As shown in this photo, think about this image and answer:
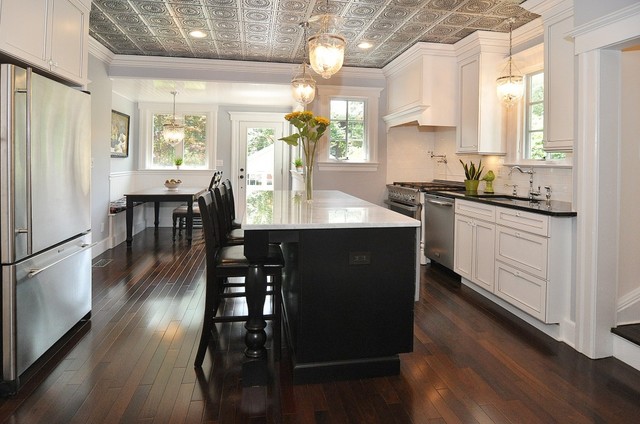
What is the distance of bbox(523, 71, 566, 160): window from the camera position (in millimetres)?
4070

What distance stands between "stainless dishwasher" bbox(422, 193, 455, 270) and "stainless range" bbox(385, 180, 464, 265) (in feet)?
A: 0.19

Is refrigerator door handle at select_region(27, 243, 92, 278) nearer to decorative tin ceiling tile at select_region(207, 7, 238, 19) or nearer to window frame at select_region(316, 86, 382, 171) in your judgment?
decorative tin ceiling tile at select_region(207, 7, 238, 19)

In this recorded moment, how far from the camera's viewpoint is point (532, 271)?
312 centimetres

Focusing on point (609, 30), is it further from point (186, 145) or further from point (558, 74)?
point (186, 145)

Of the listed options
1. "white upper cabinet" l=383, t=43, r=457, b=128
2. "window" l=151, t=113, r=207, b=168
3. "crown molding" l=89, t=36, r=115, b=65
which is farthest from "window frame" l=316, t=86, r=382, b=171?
"window" l=151, t=113, r=207, b=168

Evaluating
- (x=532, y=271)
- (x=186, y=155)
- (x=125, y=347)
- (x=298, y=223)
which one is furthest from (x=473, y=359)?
(x=186, y=155)

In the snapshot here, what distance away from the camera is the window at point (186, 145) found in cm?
827

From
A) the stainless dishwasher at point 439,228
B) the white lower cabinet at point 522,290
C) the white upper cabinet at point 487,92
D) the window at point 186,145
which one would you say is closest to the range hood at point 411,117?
the white upper cabinet at point 487,92

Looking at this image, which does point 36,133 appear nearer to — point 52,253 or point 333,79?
point 52,253

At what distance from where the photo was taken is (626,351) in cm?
257

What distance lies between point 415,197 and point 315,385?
3.30 meters

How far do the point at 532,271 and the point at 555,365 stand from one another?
0.77 meters

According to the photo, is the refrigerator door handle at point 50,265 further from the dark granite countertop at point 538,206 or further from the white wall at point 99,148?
the dark granite countertop at point 538,206

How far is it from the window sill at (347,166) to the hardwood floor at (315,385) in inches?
119
